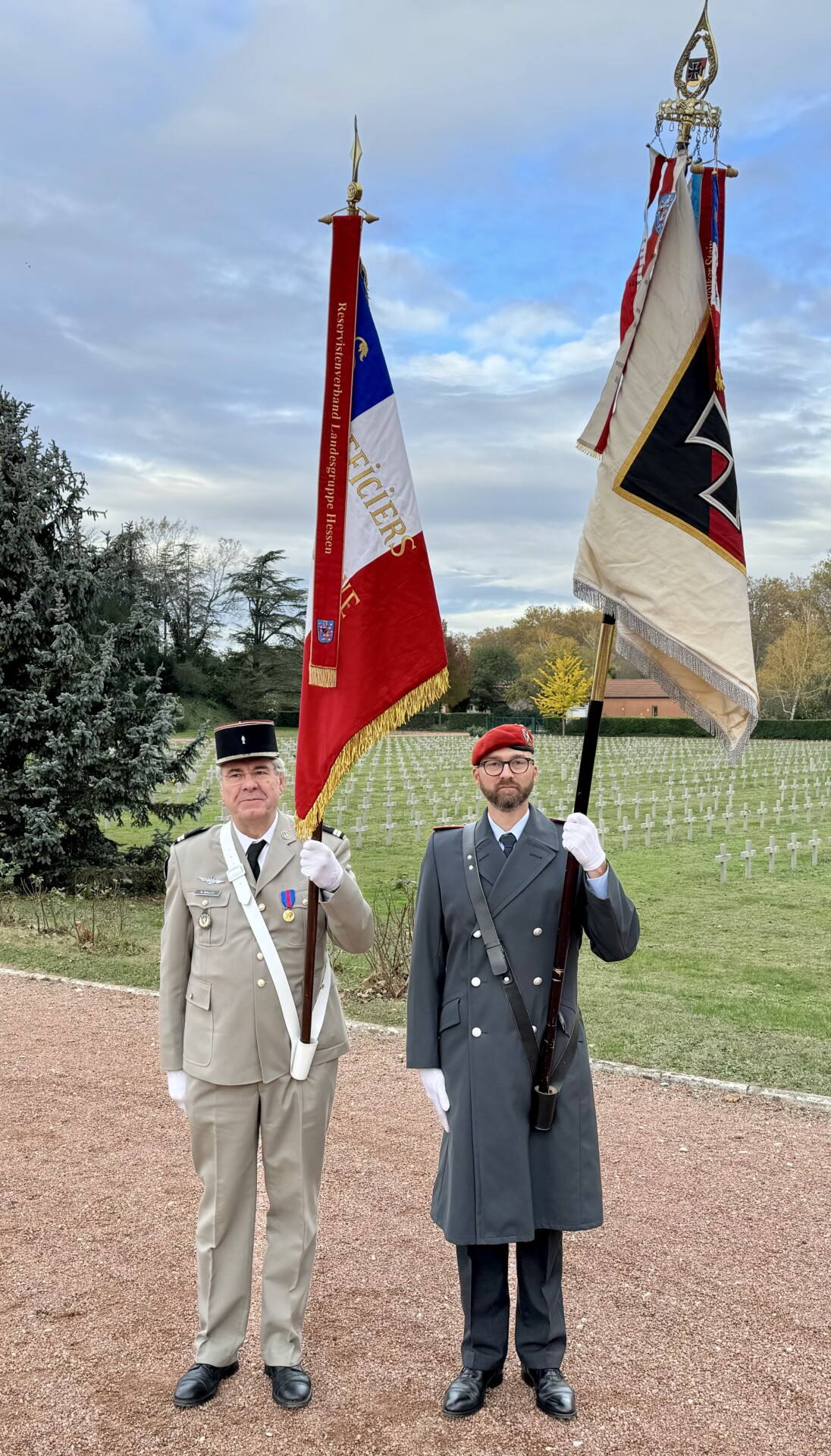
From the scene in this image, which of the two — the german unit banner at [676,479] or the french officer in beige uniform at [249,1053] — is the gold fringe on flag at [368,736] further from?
the german unit banner at [676,479]

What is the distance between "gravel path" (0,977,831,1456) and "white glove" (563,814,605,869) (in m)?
1.86

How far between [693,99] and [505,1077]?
3172mm

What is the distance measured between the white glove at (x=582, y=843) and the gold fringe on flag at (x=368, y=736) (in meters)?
0.80

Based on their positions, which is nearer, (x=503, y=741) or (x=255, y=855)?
(x=503, y=741)

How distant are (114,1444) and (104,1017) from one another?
18.2ft

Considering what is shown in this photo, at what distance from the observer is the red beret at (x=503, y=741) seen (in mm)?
3703

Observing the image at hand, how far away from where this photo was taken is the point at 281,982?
151 inches

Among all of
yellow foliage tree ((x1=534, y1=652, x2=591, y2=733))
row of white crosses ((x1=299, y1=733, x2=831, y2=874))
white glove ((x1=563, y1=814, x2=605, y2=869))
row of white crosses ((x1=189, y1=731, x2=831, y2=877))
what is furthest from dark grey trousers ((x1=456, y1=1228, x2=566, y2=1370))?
yellow foliage tree ((x1=534, y1=652, x2=591, y2=733))

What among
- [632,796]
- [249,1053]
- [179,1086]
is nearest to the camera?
[249,1053]

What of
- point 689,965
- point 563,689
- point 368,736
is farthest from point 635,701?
point 368,736

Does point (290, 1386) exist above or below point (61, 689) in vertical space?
below

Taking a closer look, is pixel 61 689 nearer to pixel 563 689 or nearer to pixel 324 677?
pixel 324 677

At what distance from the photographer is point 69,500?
14406mm

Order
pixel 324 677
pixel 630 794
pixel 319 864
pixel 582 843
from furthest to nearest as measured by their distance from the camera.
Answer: pixel 630 794 → pixel 324 677 → pixel 319 864 → pixel 582 843
